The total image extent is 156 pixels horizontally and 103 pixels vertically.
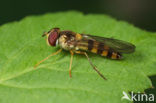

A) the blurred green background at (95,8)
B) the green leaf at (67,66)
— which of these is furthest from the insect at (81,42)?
the blurred green background at (95,8)

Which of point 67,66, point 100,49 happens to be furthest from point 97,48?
point 67,66

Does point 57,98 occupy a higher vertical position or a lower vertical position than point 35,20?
lower

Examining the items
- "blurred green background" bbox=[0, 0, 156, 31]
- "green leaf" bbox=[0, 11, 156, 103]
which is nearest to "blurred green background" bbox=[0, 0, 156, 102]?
"blurred green background" bbox=[0, 0, 156, 31]

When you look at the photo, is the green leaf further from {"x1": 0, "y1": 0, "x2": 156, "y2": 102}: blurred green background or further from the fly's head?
{"x1": 0, "y1": 0, "x2": 156, "y2": 102}: blurred green background

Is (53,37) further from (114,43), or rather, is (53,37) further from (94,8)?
(94,8)

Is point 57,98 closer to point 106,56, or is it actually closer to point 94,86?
point 94,86

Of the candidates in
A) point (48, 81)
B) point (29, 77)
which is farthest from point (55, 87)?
point (29, 77)
